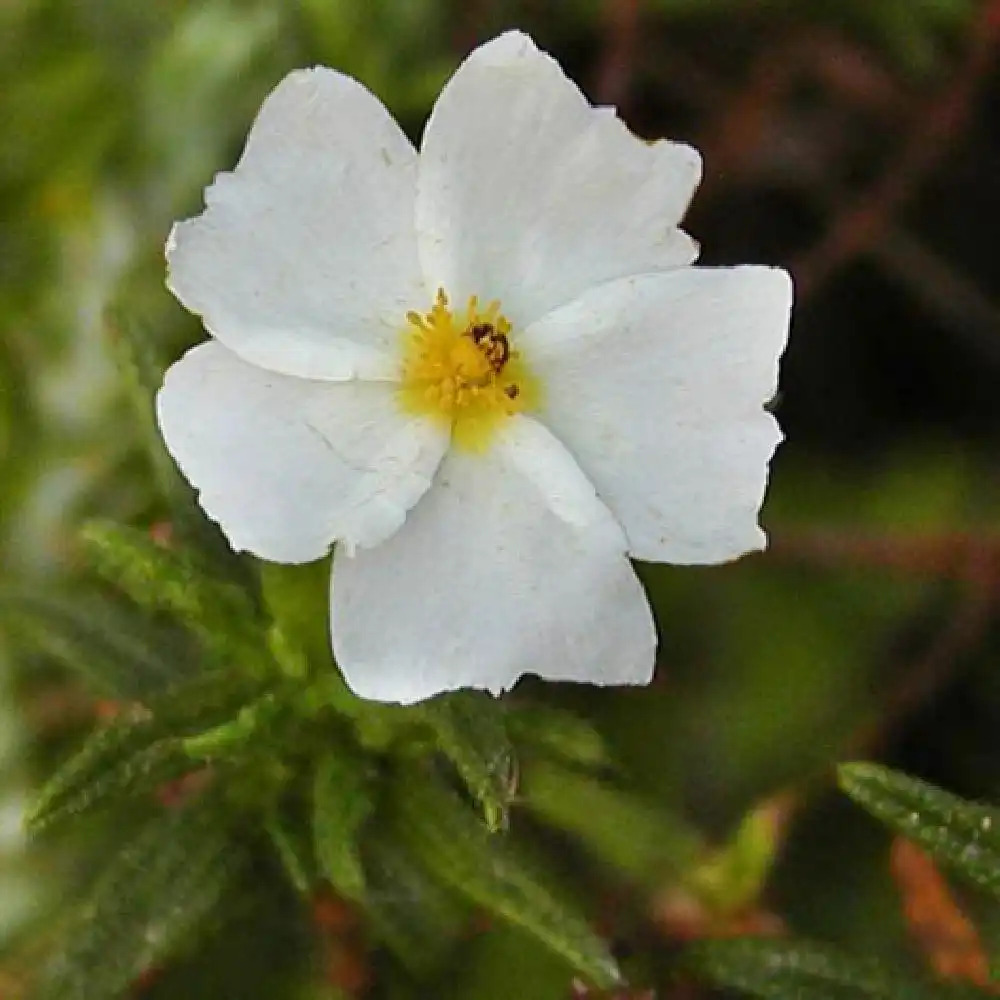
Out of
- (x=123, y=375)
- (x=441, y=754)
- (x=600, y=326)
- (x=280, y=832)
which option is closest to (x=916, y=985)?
(x=441, y=754)

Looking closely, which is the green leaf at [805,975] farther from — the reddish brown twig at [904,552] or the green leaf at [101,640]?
the reddish brown twig at [904,552]

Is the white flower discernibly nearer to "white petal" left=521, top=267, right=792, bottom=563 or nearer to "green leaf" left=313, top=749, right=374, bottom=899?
"white petal" left=521, top=267, right=792, bottom=563

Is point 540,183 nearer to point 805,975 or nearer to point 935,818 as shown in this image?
point 935,818

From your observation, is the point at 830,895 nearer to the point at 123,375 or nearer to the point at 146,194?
the point at 123,375

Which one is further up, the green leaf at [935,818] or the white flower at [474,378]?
the white flower at [474,378]

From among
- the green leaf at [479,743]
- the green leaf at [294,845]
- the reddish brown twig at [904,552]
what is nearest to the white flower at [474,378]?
the green leaf at [479,743]

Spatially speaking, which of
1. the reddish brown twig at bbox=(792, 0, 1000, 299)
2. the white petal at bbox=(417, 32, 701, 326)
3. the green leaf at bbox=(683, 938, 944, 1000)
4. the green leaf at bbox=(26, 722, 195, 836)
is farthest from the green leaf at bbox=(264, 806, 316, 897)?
the reddish brown twig at bbox=(792, 0, 1000, 299)
